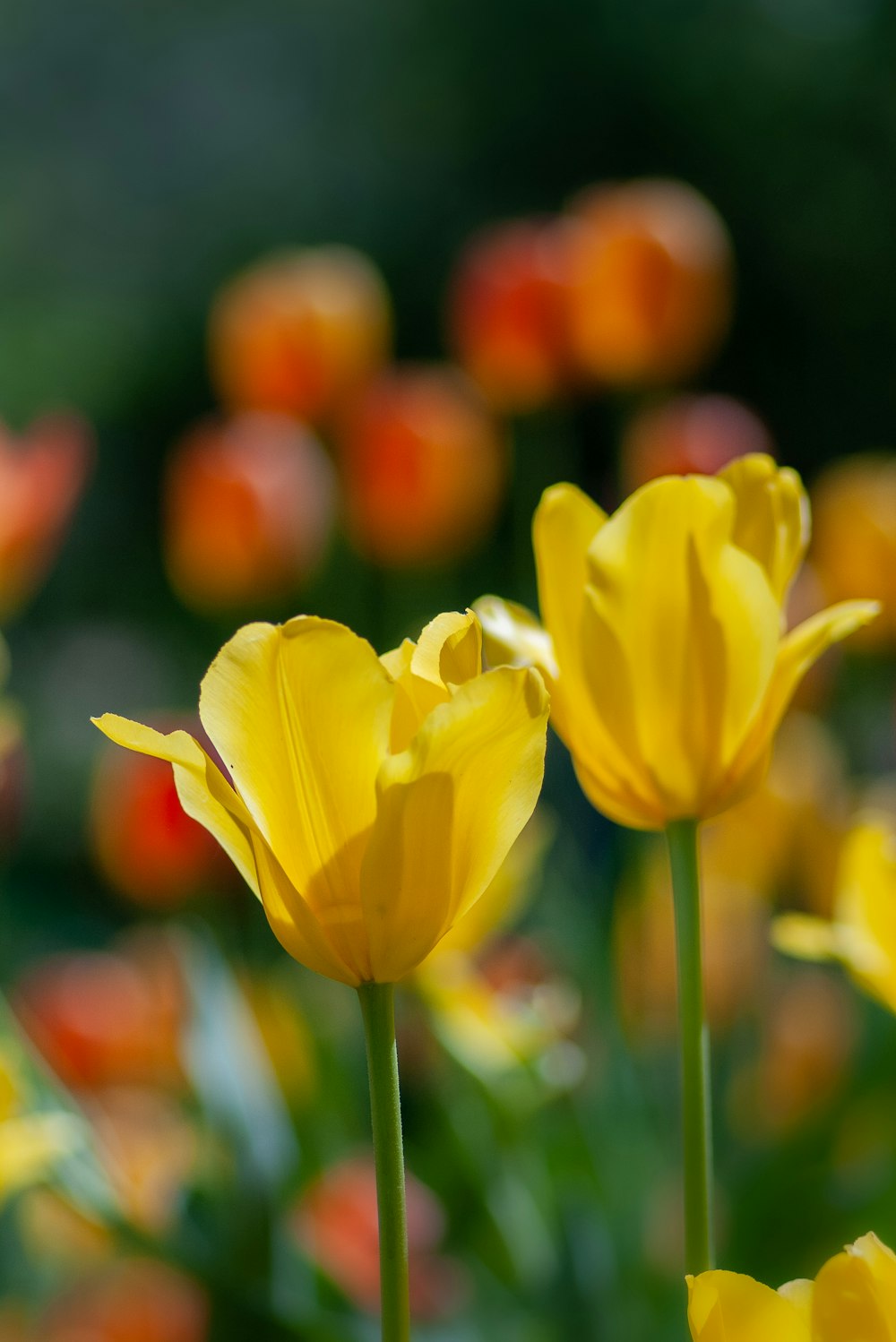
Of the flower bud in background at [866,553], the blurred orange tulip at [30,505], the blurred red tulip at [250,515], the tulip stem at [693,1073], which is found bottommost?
the flower bud in background at [866,553]

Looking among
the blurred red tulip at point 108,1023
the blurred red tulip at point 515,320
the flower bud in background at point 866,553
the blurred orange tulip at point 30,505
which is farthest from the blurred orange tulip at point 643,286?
the blurred red tulip at point 108,1023

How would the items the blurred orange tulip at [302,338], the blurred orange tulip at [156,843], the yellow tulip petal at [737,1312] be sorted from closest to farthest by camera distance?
the yellow tulip petal at [737,1312] < the blurred orange tulip at [156,843] < the blurred orange tulip at [302,338]

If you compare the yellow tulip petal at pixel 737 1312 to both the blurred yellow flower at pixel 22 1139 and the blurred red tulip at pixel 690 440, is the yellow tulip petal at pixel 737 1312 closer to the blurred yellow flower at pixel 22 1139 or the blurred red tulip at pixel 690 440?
the blurred yellow flower at pixel 22 1139

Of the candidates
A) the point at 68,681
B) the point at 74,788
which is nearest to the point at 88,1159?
the point at 74,788

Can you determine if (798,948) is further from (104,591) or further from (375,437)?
(104,591)

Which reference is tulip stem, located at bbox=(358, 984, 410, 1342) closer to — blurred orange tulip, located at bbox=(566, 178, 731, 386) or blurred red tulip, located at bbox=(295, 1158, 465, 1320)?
blurred red tulip, located at bbox=(295, 1158, 465, 1320)

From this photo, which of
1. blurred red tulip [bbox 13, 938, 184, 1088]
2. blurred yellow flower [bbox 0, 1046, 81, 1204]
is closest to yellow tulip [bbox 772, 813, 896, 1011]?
blurred yellow flower [bbox 0, 1046, 81, 1204]

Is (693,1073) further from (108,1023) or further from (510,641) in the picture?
(108,1023)
